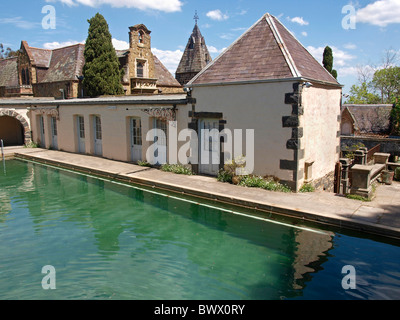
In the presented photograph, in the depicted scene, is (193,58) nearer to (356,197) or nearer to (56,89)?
(56,89)

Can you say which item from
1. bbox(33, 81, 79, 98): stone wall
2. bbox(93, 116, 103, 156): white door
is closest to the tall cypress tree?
bbox(33, 81, 79, 98): stone wall

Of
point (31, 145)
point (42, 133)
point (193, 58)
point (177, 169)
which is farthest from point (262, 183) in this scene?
point (193, 58)

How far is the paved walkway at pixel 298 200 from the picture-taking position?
25.5ft

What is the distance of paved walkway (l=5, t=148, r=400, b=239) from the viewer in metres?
7.77

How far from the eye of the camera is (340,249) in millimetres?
6895

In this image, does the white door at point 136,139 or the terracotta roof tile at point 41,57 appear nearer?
the white door at point 136,139

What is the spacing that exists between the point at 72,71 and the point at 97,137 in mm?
14242

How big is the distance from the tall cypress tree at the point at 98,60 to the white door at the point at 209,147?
1646cm

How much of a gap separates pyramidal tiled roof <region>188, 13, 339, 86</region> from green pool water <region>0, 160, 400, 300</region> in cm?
469

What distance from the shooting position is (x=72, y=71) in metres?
28.8

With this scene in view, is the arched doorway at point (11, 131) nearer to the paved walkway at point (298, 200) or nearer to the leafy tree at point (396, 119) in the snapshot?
the paved walkway at point (298, 200)

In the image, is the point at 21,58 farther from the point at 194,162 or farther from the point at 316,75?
the point at 316,75

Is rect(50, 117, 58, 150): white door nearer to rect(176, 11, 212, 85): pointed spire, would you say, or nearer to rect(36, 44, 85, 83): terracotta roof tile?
rect(36, 44, 85, 83): terracotta roof tile

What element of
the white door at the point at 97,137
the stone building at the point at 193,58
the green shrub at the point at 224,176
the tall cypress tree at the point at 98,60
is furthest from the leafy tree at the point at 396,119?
the tall cypress tree at the point at 98,60
